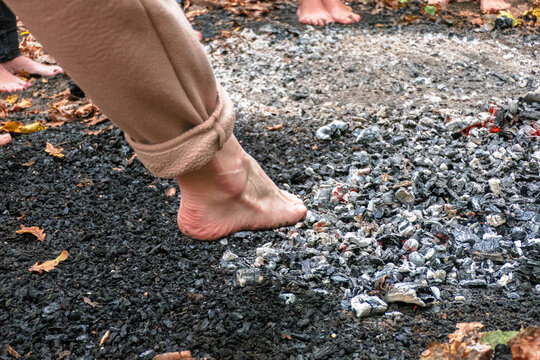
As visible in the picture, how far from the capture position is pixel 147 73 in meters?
1.23

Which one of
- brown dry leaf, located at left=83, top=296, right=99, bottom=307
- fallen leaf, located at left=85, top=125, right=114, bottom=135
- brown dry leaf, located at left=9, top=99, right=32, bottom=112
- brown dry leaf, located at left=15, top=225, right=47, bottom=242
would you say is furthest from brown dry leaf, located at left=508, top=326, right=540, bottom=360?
brown dry leaf, located at left=9, top=99, right=32, bottom=112

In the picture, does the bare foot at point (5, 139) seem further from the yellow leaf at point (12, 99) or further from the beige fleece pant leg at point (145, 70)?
the beige fleece pant leg at point (145, 70)

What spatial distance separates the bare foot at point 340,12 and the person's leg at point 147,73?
3268 millimetres

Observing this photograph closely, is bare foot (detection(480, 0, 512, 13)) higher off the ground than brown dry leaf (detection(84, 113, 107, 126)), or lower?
higher

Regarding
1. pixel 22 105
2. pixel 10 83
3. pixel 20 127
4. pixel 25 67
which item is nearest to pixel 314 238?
pixel 20 127

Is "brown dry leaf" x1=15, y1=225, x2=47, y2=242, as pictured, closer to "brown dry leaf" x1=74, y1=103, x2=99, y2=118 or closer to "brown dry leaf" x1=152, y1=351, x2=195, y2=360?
"brown dry leaf" x1=152, y1=351, x2=195, y2=360

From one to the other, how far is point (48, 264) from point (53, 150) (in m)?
1.06

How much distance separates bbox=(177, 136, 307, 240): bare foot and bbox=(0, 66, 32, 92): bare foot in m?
2.68

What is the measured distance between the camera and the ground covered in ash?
1610 millimetres

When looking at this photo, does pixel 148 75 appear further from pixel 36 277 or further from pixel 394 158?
pixel 394 158

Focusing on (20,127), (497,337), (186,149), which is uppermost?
(186,149)

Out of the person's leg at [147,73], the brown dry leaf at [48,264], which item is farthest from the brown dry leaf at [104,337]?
the person's leg at [147,73]

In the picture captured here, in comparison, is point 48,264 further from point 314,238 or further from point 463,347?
point 463,347

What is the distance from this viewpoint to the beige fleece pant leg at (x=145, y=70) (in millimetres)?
1097
